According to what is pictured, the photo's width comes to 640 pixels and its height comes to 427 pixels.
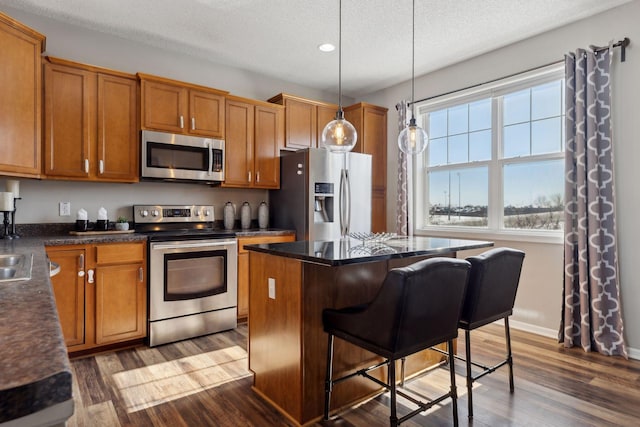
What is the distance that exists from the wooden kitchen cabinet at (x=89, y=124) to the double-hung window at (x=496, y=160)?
126 inches

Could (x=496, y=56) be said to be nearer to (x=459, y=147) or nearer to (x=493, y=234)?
(x=459, y=147)

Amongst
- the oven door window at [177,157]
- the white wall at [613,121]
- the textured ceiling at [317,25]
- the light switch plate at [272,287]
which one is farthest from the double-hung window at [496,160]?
the light switch plate at [272,287]

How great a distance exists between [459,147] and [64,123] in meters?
3.86

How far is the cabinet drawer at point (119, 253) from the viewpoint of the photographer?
9.65ft

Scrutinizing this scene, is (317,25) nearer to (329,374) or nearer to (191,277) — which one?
(191,277)

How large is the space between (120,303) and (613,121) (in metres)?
4.24

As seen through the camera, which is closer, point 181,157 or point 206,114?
point 181,157

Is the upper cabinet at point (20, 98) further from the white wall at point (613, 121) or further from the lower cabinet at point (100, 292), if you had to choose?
the white wall at point (613, 121)

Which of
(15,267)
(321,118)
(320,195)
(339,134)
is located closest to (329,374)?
(339,134)

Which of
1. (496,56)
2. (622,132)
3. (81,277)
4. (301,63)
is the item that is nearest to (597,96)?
(622,132)

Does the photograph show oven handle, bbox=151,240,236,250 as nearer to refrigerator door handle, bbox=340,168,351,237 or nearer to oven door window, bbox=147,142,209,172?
oven door window, bbox=147,142,209,172

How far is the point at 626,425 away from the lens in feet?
6.51

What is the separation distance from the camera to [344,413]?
2117 mm

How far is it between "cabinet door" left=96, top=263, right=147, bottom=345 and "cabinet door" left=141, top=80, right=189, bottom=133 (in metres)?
1.31
